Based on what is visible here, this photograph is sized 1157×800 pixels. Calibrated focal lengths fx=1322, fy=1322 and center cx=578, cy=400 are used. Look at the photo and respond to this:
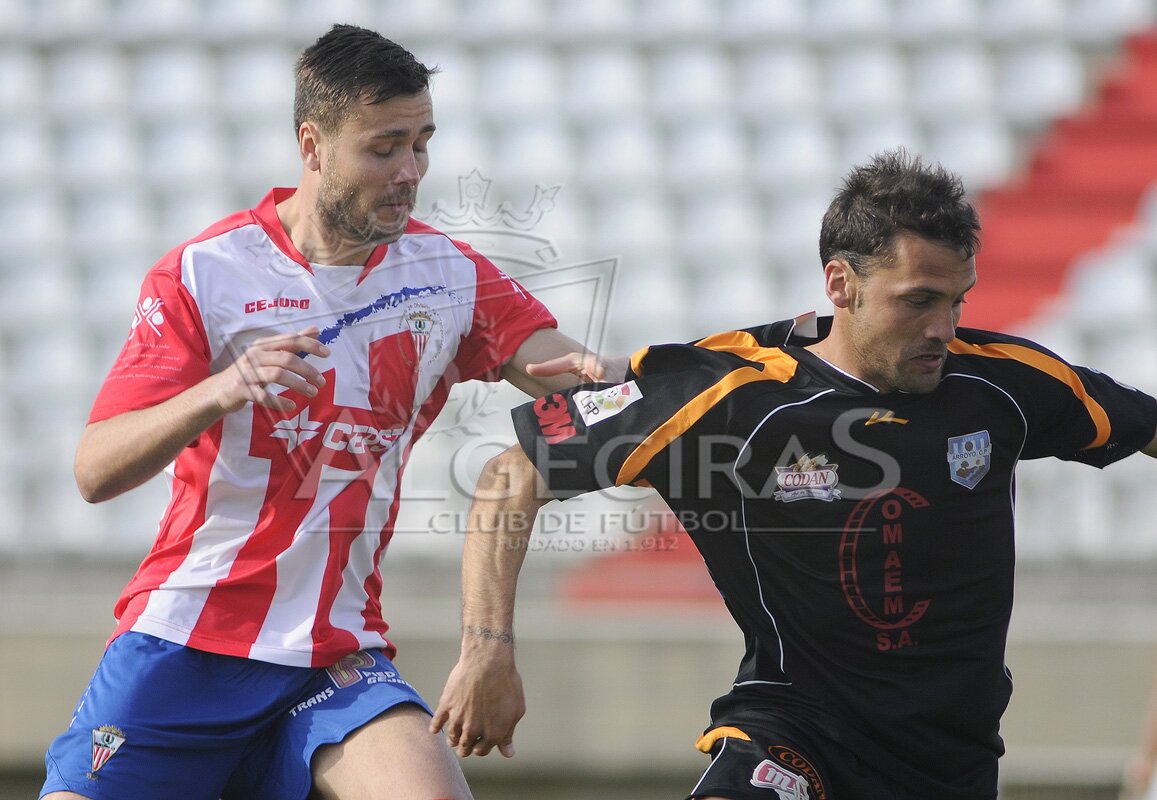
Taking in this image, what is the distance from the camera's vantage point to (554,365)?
2.96 meters

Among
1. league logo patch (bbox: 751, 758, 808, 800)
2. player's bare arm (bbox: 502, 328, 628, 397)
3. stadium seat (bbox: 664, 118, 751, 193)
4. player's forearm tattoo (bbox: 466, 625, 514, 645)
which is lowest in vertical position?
league logo patch (bbox: 751, 758, 808, 800)

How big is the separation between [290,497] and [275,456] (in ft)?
0.31

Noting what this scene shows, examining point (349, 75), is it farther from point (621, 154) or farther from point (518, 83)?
point (518, 83)

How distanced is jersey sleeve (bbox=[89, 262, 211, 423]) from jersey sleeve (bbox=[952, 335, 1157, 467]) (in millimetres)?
1664

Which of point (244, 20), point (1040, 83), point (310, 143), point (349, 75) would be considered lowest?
point (310, 143)

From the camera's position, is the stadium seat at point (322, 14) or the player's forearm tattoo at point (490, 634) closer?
the player's forearm tattoo at point (490, 634)

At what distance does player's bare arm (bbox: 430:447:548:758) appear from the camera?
257 cm

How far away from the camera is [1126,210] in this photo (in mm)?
7656

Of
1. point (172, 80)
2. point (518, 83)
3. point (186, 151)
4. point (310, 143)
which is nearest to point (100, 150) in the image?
point (186, 151)

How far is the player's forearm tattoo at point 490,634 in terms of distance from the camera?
104 inches

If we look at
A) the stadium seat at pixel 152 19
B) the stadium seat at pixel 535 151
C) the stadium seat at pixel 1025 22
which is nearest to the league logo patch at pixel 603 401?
the stadium seat at pixel 535 151

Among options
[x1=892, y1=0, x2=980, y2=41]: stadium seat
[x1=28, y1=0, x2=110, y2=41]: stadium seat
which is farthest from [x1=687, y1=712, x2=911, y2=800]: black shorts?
[x1=28, y1=0, x2=110, y2=41]: stadium seat

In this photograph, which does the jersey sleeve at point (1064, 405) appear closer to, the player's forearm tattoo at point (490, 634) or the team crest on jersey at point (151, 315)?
the player's forearm tattoo at point (490, 634)

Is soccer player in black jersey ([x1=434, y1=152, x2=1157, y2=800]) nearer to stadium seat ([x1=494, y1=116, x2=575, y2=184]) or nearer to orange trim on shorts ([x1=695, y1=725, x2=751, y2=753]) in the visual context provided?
orange trim on shorts ([x1=695, y1=725, x2=751, y2=753])
